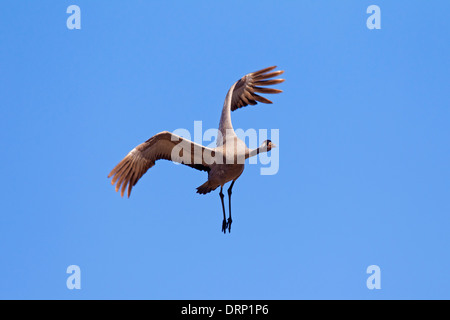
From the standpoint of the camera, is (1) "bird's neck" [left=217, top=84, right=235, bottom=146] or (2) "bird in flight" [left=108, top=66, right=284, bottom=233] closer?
(2) "bird in flight" [left=108, top=66, right=284, bottom=233]

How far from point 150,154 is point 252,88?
157 inches

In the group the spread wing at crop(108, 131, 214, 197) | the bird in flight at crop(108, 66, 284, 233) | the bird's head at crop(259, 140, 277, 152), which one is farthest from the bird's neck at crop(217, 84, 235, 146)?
the bird's head at crop(259, 140, 277, 152)

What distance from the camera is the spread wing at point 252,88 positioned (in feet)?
55.8

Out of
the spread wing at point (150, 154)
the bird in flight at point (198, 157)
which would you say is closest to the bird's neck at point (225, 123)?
the bird in flight at point (198, 157)

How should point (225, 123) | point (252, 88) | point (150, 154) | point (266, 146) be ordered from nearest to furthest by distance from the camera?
point (266, 146)
point (150, 154)
point (225, 123)
point (252, 88)

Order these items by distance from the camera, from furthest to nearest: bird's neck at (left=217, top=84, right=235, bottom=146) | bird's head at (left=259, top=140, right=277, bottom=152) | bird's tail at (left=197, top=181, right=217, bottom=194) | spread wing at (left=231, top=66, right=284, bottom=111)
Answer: spread wing at (left=231, top=66, right=284, bottom=111), bird's neck at (left=217, top=84, right=235, bottom=146), bird's tail at (left=197, top=181, right=217, bottom=194), bird's head at (left=259, top=140, right=277, bottom=152)

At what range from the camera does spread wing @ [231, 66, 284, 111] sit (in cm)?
1702

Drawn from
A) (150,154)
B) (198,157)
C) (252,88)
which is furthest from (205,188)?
(252,88)

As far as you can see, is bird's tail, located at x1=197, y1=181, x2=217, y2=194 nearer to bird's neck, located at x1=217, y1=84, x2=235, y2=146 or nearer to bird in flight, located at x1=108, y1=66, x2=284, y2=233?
bird in flight, located at x1=108, y1=66, x2=284, y2=233

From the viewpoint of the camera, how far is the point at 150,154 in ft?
47.9

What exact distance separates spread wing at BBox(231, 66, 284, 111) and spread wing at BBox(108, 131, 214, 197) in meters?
3.13

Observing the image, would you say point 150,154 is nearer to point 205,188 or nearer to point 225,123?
point 205,188

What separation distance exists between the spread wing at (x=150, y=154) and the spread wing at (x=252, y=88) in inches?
123

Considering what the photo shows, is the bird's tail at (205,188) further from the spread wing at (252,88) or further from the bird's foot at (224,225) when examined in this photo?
the spread wing at (252,88)
